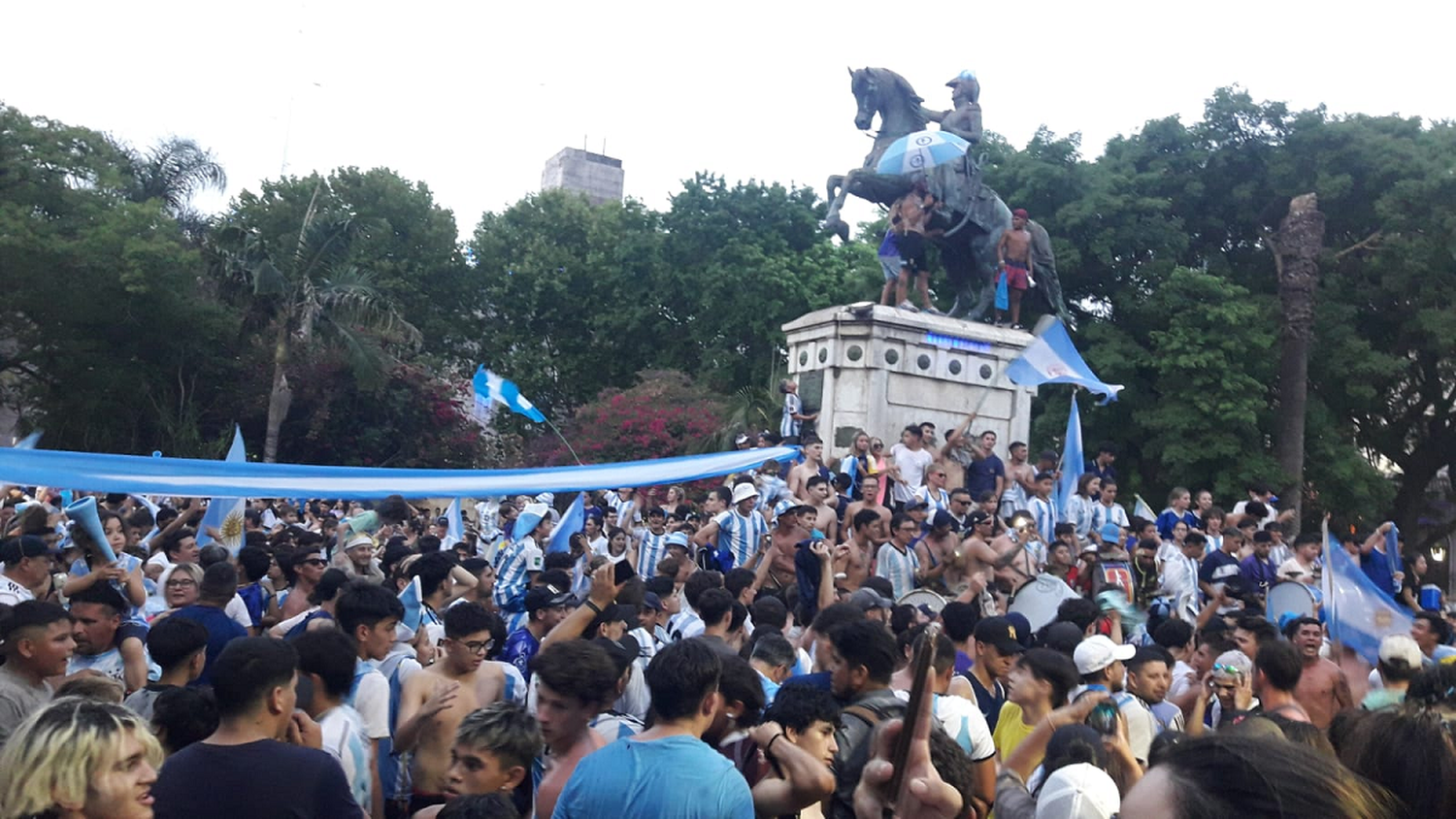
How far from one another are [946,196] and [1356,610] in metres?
10.7

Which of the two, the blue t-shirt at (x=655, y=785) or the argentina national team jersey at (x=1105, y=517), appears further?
the argentina national team jersey at (x=1105, y=517)

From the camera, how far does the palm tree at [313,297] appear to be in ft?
94.2

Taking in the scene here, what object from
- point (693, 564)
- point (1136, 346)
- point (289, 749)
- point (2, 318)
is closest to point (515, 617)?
point (693, 564)

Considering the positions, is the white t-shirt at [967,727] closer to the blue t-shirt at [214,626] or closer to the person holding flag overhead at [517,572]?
the person holding flag overhead at [517,572]

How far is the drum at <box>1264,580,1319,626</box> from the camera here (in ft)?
27.3

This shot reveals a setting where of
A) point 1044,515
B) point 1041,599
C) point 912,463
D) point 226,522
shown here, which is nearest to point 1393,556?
point 1044,515

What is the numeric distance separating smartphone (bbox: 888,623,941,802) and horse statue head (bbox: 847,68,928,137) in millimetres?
15324

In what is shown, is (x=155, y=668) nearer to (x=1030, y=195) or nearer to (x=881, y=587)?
(x=881, y=587)

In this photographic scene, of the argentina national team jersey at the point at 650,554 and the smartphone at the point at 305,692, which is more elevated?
the smartphone at the point at 305,692

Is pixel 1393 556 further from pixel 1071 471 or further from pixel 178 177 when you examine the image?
pixel 178 177

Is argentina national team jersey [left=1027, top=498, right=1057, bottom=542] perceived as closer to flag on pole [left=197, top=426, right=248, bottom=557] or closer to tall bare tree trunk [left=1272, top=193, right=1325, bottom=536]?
flag on pole [left=197, top=426, right=248, bottom=557]

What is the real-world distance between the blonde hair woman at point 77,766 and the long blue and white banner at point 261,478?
12.4 feet

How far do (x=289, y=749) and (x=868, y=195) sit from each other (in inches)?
587

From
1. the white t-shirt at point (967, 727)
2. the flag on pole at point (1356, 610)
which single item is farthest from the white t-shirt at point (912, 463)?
the white t-shirt at point (967, 727)
